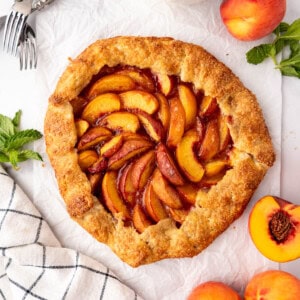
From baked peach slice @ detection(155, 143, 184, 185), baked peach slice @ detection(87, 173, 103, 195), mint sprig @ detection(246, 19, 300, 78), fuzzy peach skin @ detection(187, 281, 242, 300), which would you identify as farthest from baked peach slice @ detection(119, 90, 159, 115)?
fuzzy peach skin @ detection(187, 281, 242, 300)

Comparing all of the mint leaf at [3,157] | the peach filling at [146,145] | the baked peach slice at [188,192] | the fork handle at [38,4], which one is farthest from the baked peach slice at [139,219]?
the fork handle at [38,4]

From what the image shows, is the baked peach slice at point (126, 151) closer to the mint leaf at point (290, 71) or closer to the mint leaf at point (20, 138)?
the mint leaf at point (20, 138)

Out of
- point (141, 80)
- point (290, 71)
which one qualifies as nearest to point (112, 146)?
point (141, 80)

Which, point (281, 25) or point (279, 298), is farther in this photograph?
point (281, 25)

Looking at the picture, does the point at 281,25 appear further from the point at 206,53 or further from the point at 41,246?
the point at 41,246

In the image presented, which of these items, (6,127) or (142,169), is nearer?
(142,169)

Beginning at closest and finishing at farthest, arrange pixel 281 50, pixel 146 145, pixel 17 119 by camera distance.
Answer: pixel 146 145
pixel 17 119
pixel 281 50

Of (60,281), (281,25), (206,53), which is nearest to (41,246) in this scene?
(60,281)

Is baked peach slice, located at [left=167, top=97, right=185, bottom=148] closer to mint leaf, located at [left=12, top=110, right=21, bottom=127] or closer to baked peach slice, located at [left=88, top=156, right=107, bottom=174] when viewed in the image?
baked peach slice, located at [left=88, top=156, right=107, bottom=174]

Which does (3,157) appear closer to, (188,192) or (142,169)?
(142,169)
